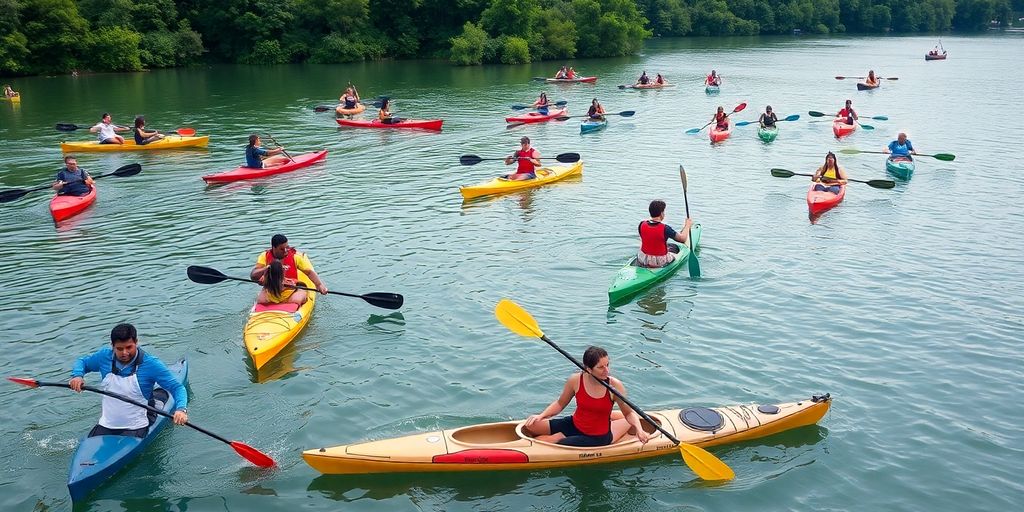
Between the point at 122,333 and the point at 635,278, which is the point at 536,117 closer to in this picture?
the point at 635,278

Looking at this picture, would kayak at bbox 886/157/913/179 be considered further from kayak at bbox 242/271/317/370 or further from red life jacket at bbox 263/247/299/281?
red life jacket at bbox 263/247/299/281

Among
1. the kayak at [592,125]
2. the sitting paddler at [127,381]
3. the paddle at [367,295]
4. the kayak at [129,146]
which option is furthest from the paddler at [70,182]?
the kayak at [592,125]

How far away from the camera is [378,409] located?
31.3 feet

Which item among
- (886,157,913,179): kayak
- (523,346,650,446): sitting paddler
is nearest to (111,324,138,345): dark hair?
(523,346,650,446): sitting paddler

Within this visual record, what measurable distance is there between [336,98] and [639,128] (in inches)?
620

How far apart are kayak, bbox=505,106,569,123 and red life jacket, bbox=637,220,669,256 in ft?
56.6

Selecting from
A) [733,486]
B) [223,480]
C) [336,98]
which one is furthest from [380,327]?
[336,98]

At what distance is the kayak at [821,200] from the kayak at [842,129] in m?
9.75

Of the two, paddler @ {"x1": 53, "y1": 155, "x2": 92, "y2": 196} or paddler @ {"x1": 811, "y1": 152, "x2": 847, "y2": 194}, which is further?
paddler @ {"x1": 811, "y1": 152, "x2": 847, "y2": 194}

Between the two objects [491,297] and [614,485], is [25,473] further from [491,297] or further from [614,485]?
[491,297]

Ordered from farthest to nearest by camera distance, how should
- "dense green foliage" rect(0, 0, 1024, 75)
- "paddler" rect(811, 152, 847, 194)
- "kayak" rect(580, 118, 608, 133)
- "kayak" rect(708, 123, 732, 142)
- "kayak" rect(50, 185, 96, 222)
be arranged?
"dense green foliage" rect(0, 0, 1024, 75) → "kayak" rect(580, 118, 608, 133) → "kayak" rect(708, 123, 732, 142) → "paddler" rect(811, 152, 847, 194) → "kayak" rect(50, 185, 96, 222)

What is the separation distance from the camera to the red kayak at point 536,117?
97.7 ft

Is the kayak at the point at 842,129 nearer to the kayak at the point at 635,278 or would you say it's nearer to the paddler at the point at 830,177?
the paddler at the point at 830,177

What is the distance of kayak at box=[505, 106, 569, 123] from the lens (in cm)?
2977
